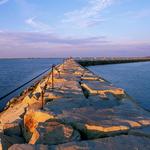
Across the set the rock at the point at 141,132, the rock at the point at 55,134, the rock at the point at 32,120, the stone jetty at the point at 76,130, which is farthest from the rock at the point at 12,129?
the rock at the point at 141,132

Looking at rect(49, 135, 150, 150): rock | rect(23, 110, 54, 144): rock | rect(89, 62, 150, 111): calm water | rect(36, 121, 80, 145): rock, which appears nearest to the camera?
rect(49, 135, 150, 150): rock

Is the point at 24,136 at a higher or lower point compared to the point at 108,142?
lower

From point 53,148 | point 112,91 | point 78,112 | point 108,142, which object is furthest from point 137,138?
point 112,91

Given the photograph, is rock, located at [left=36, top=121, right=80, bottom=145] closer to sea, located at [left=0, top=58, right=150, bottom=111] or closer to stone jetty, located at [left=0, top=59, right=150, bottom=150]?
stone jetty, located at [left=0, top=59, right=150, bottom=150]

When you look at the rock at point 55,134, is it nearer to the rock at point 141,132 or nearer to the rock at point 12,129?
the rock at point 141,132

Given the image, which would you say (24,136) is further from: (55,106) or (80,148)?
(80,148)

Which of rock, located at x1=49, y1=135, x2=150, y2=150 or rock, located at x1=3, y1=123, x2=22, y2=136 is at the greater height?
rock, located at x1=49, y1=135, x2=150, y2=150

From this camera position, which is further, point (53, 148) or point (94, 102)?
point (94, 102)

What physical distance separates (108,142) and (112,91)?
18.4 feet

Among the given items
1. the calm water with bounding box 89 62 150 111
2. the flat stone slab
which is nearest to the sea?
the calm water with bounding box 89 62 150 111

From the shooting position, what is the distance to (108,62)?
2677 inches

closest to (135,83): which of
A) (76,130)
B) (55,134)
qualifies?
(76,130)

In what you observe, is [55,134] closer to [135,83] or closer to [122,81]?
[135,83]

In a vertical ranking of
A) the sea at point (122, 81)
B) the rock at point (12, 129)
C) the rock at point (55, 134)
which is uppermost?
the rock at point (55, 134)
